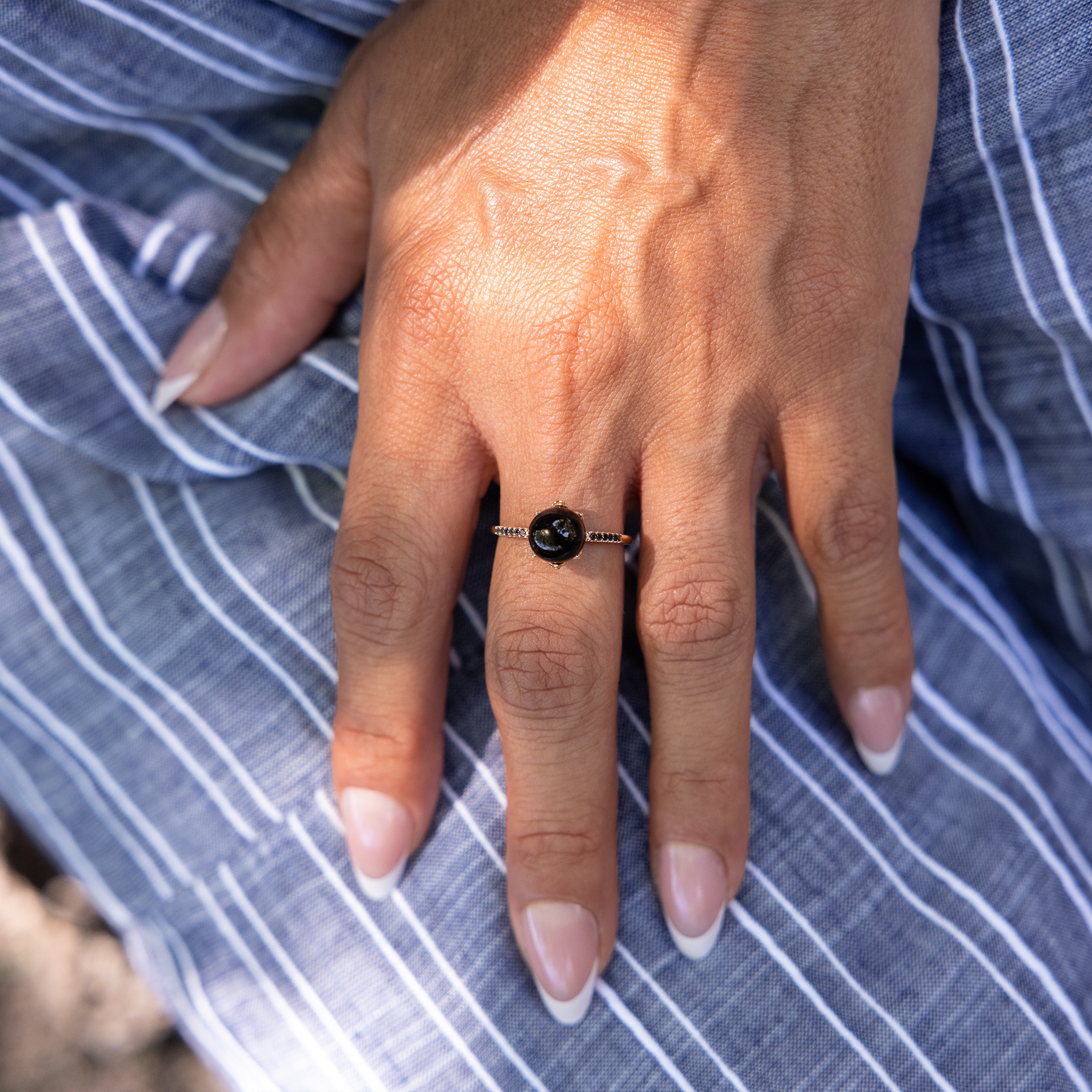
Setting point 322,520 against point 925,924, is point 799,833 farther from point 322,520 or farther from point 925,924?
point 322,520

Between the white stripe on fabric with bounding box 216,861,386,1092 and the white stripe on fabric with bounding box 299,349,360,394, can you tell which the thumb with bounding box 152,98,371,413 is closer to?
the white stripe on fabric with bounding box 299,349,360,394

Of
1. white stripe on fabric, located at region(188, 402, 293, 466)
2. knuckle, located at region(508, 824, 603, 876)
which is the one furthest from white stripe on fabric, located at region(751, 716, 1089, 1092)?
white stripe on fabric, located at region(188, 402, 293, 466)

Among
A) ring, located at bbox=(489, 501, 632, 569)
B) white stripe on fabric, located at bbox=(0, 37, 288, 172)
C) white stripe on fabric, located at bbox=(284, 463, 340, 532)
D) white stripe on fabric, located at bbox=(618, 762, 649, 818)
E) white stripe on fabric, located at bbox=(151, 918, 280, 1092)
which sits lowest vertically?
white stripe on fabric, located at bbox=(151, 918, 280, 1092)

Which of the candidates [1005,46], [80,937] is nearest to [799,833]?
[1005,46]

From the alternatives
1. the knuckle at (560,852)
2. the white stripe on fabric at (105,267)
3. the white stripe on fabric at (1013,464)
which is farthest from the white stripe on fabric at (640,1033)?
the white stripe on fabric at (105,267)

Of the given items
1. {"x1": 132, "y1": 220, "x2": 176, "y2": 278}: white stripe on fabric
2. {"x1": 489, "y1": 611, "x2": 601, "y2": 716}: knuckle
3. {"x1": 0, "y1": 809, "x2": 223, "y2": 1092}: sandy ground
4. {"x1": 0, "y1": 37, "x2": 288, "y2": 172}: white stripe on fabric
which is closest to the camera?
{"x1": 489, "y1": 611, "x2": 601, "y2": 716}: knuckle

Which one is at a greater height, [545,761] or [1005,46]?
[1005,46]
